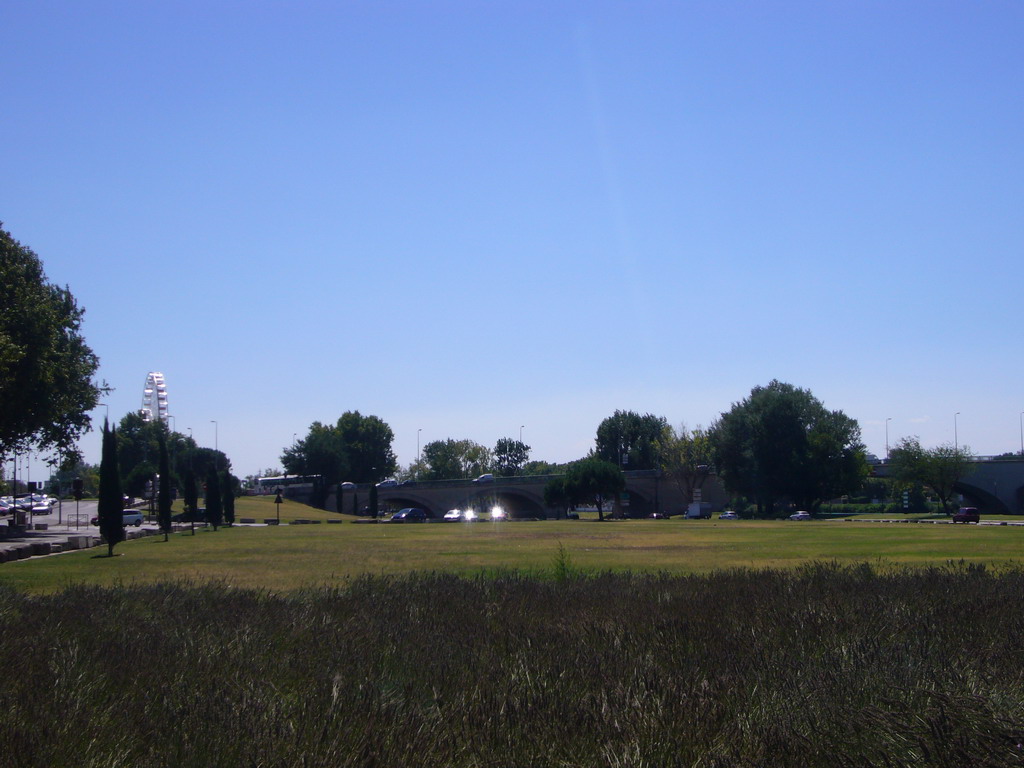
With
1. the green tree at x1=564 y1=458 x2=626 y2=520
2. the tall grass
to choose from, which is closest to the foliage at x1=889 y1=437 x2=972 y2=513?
the green tree at x1=564 y1=458 x2=626 y2=520

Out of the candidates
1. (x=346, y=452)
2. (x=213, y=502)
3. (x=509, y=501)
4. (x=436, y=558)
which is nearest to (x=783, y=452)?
(x=509, y=501)

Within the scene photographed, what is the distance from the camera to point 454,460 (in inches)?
7367

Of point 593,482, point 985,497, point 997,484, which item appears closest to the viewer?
point 593,482

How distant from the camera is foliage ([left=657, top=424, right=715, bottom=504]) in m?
117

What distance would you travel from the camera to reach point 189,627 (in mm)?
10500

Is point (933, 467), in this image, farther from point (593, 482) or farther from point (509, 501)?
point (509, 501)

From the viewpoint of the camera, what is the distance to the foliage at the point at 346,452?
509 ft

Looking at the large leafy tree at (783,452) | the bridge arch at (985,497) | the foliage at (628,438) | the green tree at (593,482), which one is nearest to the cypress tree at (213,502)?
the green tree at (593,482)

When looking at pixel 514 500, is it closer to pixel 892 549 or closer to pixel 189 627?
pixel 892 549

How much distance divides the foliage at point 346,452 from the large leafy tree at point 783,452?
73966 millimetres

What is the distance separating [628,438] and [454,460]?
129ft

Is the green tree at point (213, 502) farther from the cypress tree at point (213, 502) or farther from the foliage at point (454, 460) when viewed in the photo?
the foliage at point (454, 460)

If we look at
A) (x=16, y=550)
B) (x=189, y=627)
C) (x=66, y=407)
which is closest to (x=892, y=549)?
(x=189, y=627)

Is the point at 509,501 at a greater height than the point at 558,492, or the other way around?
the point at 558,492
